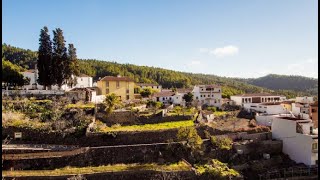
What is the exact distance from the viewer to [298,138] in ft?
84.5

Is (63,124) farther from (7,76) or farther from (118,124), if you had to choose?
(7,76)

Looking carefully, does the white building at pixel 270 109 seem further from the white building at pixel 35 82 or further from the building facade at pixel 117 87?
the white building at pixel 35 82

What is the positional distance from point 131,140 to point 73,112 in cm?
650

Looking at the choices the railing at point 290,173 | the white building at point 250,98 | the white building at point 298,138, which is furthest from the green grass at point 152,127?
the white building at point 250,98

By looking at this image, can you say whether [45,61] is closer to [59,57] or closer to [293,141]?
[59,57]

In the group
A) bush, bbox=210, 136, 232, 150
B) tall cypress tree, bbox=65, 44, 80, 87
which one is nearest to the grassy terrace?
bush, bbox=210, 136, 232, 150

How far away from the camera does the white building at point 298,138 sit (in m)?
24.7

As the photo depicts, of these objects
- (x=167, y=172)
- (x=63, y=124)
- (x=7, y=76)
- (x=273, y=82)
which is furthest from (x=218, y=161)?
(x=273, y=82)

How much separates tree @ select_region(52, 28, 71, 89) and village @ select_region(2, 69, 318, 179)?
8.27 ft

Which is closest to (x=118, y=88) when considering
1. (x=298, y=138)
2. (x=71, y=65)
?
(x=71, y=65)

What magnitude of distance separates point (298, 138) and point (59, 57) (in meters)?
23.3

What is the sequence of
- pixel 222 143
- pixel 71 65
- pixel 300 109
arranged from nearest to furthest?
pixel 222 143 < pixel 71 65 < pixel 300 109

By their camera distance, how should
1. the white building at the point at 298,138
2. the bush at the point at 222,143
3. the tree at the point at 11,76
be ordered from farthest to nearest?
the tree at the point at 11,76 < the bush at the point at 222,143 < the white building at the point at 298,138

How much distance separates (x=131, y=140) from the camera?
2598 centimetres
